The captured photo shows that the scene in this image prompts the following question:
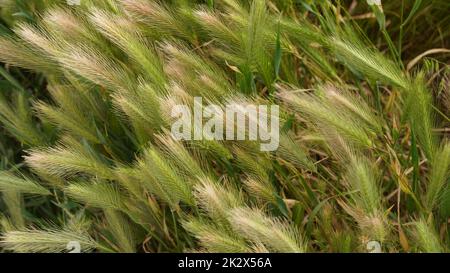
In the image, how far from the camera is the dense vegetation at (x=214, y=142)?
3.71ft

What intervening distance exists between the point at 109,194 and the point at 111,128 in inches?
8.2

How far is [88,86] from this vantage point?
1.37 m
